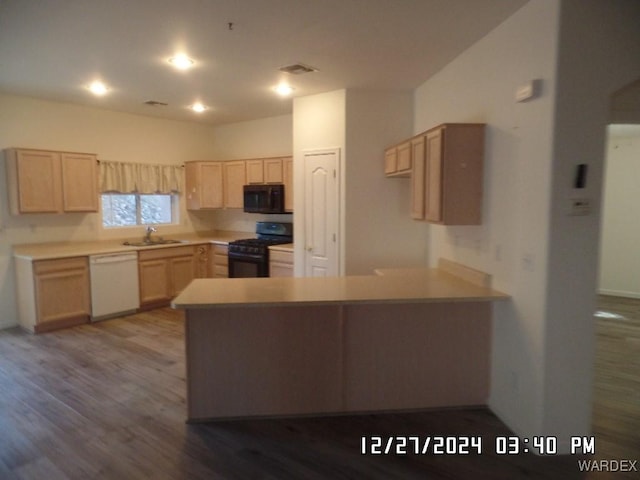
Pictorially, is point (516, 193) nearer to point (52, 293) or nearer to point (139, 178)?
point (52, 293)

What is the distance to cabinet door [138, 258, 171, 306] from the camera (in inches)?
224

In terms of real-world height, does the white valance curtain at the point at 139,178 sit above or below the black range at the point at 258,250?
above

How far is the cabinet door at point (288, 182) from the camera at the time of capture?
580 cm

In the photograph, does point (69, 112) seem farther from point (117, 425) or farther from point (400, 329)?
point (400, 329)

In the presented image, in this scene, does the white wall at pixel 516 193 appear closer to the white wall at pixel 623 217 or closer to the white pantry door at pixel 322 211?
the white pantry door at pixel 322 211

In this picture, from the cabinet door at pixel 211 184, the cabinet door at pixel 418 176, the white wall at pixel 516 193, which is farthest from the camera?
the cabinet door at pixel 211 184

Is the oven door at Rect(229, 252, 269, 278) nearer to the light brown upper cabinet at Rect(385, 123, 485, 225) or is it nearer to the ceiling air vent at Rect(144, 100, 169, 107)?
the ceiling air vent at Rect(144, 100, 169, 107)

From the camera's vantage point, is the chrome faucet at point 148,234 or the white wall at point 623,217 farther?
the white wall at point 623,217

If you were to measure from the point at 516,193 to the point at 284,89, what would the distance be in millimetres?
3005

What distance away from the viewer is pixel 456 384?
3.09 m

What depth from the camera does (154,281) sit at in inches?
230

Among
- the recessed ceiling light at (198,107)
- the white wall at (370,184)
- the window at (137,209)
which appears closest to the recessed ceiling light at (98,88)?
the recessed ceiling light at (198,107)

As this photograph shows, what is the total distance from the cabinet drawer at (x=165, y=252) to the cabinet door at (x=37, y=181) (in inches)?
45.8

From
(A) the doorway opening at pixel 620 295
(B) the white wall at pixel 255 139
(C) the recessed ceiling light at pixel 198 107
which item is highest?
(C) the recessed ceiling light at pixel 198 107
